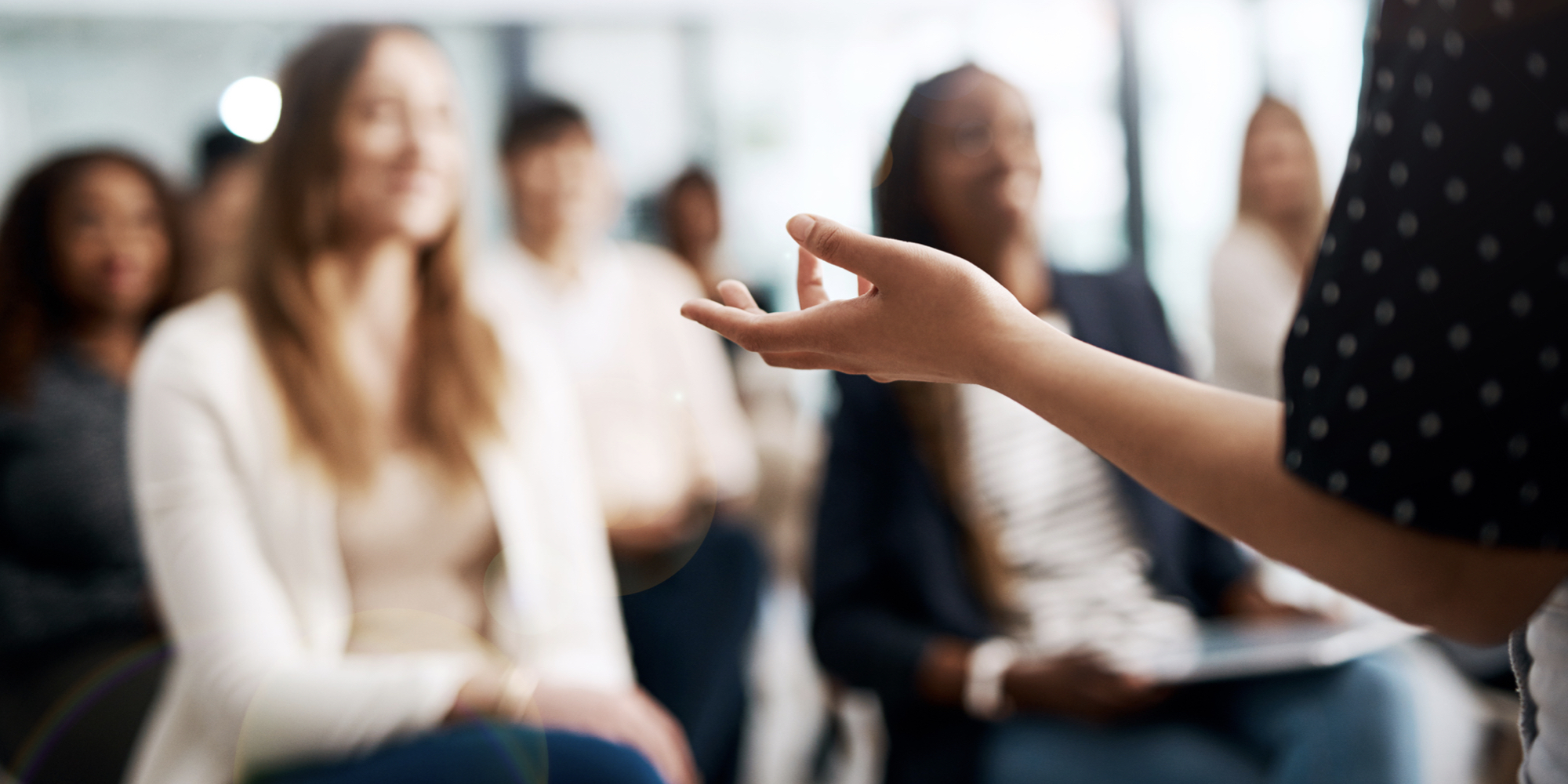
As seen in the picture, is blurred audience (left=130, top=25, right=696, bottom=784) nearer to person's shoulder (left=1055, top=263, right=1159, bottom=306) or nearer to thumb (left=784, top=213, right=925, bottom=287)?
thumb (left=784, top=213, right=925, bottom=287)

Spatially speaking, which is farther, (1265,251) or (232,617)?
(1265,251)

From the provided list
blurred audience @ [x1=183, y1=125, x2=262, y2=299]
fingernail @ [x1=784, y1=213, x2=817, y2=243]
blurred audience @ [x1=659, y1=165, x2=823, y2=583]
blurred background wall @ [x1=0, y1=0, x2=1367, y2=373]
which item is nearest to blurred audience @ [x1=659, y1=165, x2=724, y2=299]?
blurred audience @ [x1=659, y1=165, x2=823, y2=583]

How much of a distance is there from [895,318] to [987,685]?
2.41 ft

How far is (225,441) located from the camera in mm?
989

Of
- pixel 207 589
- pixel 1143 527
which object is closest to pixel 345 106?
pixel 207 589

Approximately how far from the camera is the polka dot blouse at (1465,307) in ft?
1.21

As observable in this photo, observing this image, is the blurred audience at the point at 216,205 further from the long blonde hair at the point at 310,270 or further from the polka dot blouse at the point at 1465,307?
the polka dot blouse at the point at 1465,307

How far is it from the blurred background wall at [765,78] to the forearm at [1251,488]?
3580 mm

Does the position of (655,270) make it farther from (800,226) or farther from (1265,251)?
(800,226)

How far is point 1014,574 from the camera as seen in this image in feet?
4.02

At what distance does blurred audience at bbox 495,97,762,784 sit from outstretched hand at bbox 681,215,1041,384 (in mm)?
952

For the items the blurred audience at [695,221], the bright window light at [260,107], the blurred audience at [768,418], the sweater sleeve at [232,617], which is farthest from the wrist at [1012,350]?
the blurred audience at [695,221]

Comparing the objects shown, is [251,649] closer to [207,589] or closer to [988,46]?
[207,589]

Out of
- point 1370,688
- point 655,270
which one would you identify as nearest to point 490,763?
point 1370,688
